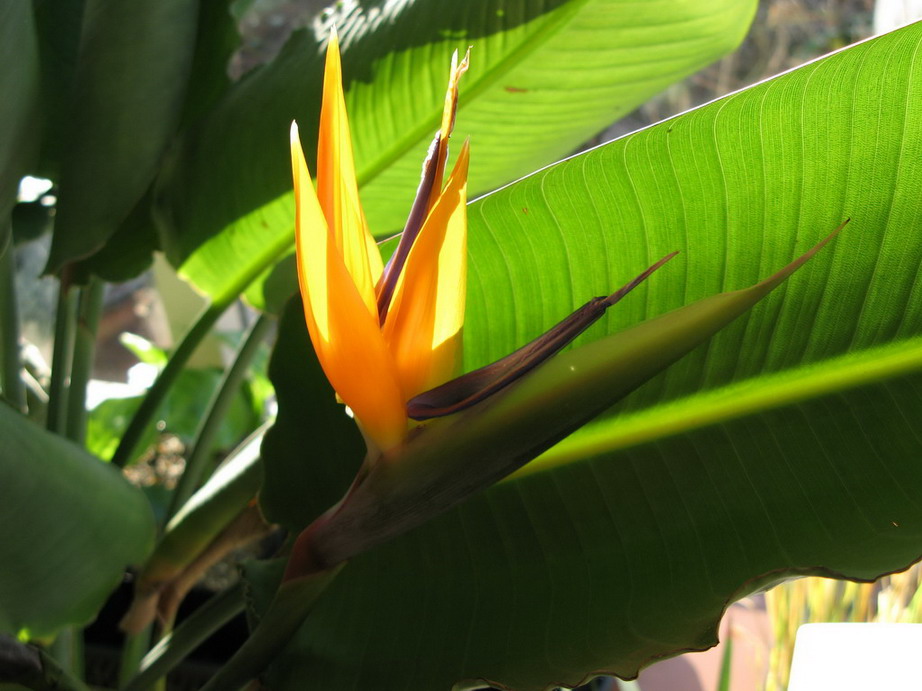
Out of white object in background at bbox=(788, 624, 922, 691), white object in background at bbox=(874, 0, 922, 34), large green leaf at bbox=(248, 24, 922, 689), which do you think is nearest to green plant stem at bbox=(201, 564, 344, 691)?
large green leaf at bbox=(248, 24, 922, 689)

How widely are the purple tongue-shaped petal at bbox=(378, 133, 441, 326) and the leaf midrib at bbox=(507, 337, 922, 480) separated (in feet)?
0.53

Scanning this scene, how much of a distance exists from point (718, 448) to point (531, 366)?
163 mm

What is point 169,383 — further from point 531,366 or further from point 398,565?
point 531,366

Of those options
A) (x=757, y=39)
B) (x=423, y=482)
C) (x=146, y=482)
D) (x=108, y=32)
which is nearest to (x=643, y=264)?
(x=423, y=482)

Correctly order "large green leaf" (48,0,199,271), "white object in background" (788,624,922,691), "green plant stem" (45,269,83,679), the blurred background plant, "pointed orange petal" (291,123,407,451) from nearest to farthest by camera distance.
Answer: "pointed orange petal" (291,123,407,451) < "white object in background" (788,624,922,691) < "large green leaf" (48,0,199,271) < "green plant stem" (45,269,83,679) < the blurred background plant

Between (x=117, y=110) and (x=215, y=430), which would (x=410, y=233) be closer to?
(x=117, y=110)

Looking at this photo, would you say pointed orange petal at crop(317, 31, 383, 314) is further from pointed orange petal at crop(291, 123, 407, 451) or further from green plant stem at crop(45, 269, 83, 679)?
green plant stem at crop(45, 269, 83, 679)

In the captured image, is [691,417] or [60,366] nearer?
[691,417]

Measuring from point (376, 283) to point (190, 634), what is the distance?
0.96 feet

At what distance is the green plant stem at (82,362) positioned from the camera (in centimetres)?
57

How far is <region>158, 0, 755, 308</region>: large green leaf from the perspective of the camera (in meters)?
0.47

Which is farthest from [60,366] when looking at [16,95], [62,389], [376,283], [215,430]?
[376,283]

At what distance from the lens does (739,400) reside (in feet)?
1.26

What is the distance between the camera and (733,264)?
354 mm
